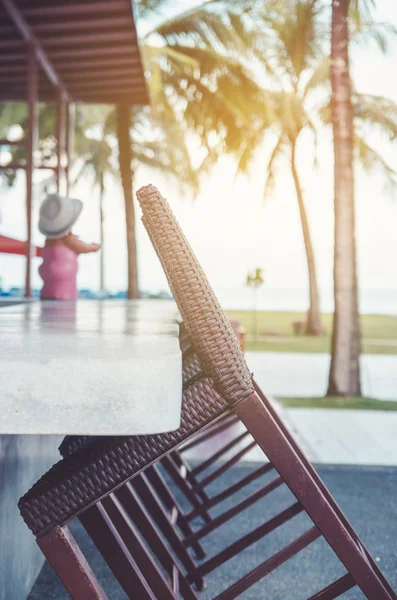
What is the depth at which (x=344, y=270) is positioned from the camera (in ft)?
22.9

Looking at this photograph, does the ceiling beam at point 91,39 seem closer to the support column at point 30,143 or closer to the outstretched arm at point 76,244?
the support column at point 30,143

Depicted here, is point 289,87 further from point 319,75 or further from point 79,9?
point 79,9

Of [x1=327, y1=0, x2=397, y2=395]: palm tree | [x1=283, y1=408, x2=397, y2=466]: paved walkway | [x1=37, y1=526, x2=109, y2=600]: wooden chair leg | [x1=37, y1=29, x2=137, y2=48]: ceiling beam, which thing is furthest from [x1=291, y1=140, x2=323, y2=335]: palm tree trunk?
Result: [x1=37, y1=526, x2=109, y2=600]: wooden chair leg

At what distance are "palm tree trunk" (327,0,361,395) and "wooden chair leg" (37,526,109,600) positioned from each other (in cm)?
632

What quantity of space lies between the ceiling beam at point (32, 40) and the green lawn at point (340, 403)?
4.37 m

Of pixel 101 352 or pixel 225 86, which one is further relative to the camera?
pixel 225 86

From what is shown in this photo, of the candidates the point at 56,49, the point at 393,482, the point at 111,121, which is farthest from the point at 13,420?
the point at 111,121

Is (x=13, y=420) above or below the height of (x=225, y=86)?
below

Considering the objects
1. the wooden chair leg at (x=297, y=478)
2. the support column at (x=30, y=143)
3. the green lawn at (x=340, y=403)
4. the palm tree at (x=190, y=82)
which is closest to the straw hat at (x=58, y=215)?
the support column at (x=30, y=143)

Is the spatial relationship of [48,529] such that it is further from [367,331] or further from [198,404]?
[367,331]

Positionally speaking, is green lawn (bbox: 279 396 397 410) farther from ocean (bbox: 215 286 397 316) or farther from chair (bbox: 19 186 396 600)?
ocean (bbox: 215 286 397 316)

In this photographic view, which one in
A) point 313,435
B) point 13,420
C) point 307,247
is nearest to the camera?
point 13,420

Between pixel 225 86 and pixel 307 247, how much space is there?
26.3 ft

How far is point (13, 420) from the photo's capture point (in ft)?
2.65
